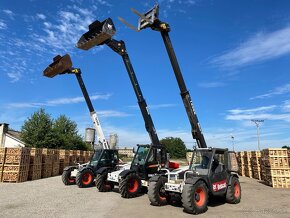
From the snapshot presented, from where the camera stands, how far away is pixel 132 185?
504 inches

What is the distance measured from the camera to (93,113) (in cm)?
1927

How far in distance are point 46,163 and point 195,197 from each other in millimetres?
16685

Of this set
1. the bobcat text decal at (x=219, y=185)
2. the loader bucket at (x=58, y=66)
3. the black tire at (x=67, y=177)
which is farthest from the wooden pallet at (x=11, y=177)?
the bobcat text decal at (x=219, y=185)

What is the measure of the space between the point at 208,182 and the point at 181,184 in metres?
0.96

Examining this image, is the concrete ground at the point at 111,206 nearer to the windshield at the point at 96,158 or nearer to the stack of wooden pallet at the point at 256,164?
the windshield at the point at 96,158

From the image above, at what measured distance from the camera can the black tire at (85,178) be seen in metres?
15.8

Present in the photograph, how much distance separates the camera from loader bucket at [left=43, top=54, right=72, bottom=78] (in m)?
18.4

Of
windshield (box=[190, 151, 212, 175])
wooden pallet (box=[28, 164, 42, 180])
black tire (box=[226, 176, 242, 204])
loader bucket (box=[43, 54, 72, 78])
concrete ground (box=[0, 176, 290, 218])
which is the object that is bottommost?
concrete ground (box=[0, 176, 290, 218])

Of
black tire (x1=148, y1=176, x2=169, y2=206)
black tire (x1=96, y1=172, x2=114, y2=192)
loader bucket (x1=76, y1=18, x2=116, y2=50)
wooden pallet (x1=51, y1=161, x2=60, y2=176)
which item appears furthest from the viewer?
wooden pallet (x1=51, y1=161, x2=60, y2=176)

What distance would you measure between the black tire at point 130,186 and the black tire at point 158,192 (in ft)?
6.82

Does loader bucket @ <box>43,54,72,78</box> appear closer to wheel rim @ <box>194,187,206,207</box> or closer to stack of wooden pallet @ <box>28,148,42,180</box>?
stack of wooden pallet @ <box>28,148,42,180</box>

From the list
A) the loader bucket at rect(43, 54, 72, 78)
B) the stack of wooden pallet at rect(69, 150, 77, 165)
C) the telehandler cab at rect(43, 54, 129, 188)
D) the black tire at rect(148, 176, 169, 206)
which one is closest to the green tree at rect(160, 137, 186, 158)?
the stack of wooden pallet at rect(69, 150, 77, 165)

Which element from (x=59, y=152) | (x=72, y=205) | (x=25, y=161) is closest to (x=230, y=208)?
(x=72, y=205)

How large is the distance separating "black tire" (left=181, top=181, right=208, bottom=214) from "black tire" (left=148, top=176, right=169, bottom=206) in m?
1.40
